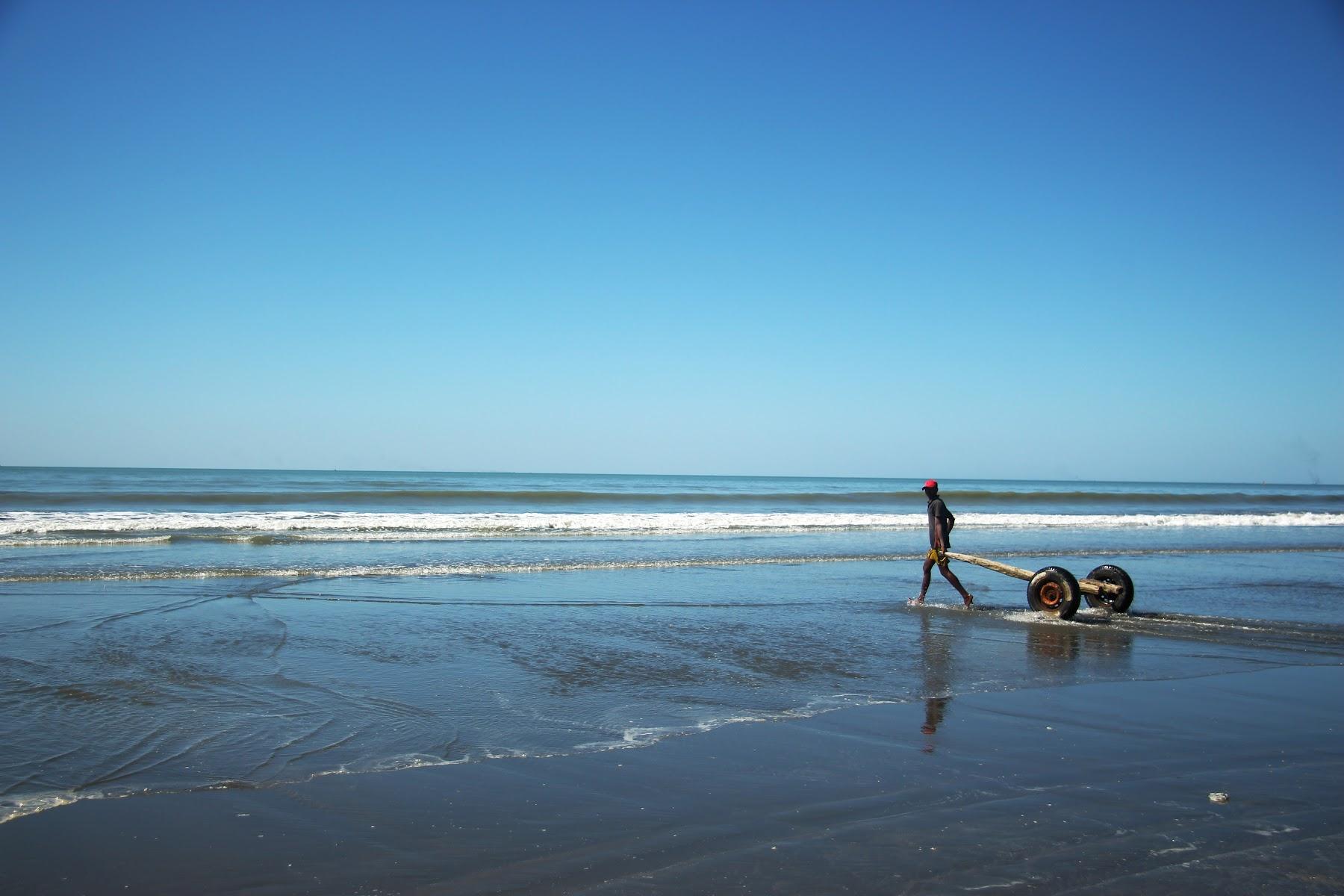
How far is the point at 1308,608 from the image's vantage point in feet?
41.5

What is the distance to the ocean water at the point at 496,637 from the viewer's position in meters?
5.91

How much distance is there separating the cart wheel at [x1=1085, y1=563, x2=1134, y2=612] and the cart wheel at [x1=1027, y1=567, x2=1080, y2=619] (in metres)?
0.55

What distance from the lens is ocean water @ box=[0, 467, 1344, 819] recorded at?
591cm

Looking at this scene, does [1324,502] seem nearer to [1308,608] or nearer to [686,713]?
[1308,608]

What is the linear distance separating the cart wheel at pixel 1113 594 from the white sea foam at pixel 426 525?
12.9 metres

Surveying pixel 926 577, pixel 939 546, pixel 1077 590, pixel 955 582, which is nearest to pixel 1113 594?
pixel 1077 590

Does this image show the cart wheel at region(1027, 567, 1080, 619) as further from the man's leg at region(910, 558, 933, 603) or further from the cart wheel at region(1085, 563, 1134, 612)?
the man's leg at region(910, 558, 933, 603)

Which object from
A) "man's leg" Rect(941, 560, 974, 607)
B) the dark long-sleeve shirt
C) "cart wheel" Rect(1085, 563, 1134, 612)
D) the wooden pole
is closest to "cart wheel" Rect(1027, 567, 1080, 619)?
the wooden pole

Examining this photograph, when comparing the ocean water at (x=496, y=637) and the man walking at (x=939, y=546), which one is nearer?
the ocean water at (x=496, y=637)

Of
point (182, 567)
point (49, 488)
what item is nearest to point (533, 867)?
point (182, 567)

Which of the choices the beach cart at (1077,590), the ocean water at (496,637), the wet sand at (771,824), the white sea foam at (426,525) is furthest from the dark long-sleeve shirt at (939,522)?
the white sea foam at (426,525)

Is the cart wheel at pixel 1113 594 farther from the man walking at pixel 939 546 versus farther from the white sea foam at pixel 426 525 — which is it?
the white sea foam at pixel 426 525

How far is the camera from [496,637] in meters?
9.65

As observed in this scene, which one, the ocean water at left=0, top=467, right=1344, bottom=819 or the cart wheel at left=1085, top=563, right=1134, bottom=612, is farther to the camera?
the cart wheel at left=1085, top=563, right=1134, bottom=612
